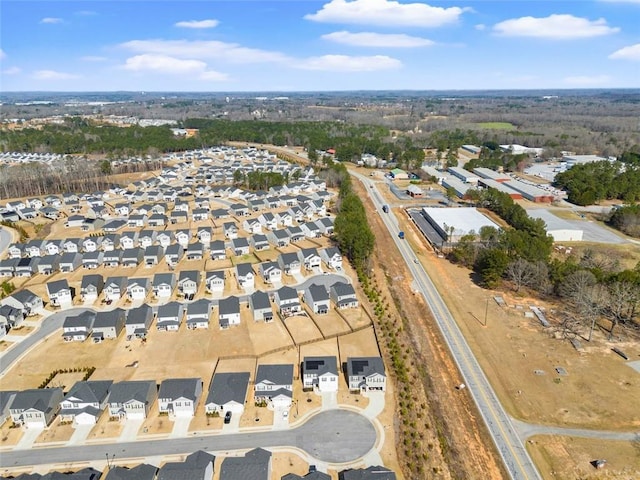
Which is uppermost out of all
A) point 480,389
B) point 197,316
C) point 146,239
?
point 146,239

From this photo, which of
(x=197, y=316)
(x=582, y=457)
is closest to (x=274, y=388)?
(x=197, y=316)

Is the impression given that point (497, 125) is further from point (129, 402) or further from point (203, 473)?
point (203, 473)

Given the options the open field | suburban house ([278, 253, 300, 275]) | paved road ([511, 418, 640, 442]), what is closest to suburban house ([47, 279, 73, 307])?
suburban house ([278, 253, 300, 275])

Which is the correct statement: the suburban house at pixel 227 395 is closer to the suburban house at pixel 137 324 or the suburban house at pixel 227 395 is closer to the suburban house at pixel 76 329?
the suburban house at pixel 137 324

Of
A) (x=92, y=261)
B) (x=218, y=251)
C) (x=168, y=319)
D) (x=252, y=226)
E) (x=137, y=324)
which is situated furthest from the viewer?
(x=252, y=226)

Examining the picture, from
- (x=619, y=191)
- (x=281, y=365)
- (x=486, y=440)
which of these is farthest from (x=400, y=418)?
(x=619, y=191)

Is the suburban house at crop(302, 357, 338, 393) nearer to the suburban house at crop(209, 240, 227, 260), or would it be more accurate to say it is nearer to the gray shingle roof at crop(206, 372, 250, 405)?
the gray shingle roof at crop(206, 372, 250, 405)
